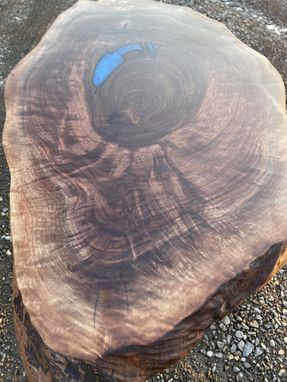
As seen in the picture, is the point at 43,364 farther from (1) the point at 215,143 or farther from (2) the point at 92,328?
(1) the point at 215,143

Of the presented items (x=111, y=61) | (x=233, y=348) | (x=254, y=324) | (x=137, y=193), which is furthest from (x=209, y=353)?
(x=111, y=61)

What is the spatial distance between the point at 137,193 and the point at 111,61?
0.77 m

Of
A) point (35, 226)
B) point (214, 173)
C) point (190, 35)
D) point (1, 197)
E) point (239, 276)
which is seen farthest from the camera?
point (1, 197)

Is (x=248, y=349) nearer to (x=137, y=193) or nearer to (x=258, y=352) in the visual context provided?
(x=258, y=352)

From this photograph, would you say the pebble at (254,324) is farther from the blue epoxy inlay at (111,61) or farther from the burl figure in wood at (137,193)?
the blue epoxy inlay at (111,61)

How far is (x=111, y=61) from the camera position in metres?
1.79

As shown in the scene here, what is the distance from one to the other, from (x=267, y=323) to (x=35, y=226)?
1088 millimetres

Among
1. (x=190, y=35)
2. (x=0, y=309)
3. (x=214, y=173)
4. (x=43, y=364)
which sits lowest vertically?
(x=0, y=309)

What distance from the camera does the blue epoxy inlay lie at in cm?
171

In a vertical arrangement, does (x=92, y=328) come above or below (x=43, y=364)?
above

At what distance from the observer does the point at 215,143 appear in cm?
143

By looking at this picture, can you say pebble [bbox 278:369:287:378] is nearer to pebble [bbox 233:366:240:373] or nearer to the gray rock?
pebble [bbox 233:366:240:373]

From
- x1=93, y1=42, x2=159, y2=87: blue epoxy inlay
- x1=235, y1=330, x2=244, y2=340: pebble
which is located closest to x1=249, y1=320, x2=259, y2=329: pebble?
x1=235, y1=330, x2=244, y2=340: pebble

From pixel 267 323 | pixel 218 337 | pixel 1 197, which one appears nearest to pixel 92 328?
pixel 218 337
